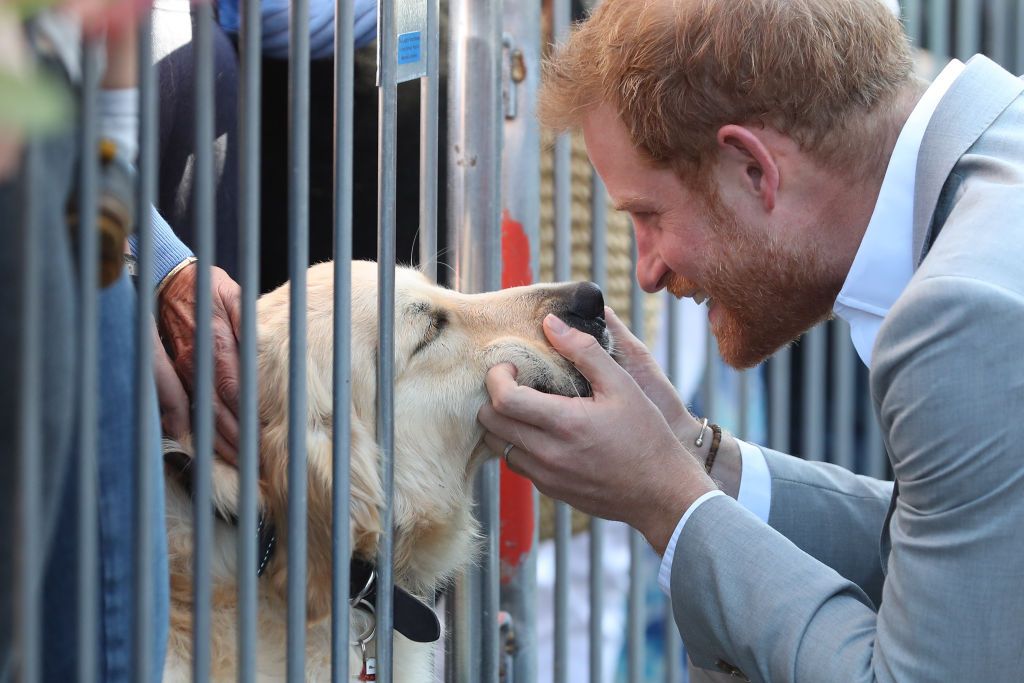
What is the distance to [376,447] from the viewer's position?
1.99m

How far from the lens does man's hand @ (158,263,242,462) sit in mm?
1940

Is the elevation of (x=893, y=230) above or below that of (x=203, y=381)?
above

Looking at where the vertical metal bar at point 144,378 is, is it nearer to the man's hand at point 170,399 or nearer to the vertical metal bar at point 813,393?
A: the man's hand at point 170,399

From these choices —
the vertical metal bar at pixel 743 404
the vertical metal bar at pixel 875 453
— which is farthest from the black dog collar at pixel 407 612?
the vertical metal bar at pixel 875 453

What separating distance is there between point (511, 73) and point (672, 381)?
964 mm

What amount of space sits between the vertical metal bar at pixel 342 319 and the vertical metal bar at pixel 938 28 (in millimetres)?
2487

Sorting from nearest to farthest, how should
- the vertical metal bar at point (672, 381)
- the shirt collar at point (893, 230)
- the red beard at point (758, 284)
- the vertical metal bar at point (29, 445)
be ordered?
the vertical metal bar at point (29, 445), the shirt collar at point (893, 230), the red beard at point (758, 284), the vertical metal bar at point (672, 381)

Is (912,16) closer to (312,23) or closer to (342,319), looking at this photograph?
(312,23)

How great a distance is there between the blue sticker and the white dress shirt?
827mm

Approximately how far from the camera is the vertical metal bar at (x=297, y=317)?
1412 mm

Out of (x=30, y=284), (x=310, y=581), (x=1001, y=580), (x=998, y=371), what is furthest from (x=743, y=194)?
(x=30, y=284)

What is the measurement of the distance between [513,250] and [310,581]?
104cm

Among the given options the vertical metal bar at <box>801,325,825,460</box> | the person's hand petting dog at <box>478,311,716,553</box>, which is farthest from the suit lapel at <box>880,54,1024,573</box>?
the vertical metal bar at <box>801,325,825,460</box>

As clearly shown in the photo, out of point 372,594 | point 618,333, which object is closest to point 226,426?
point 372,594
